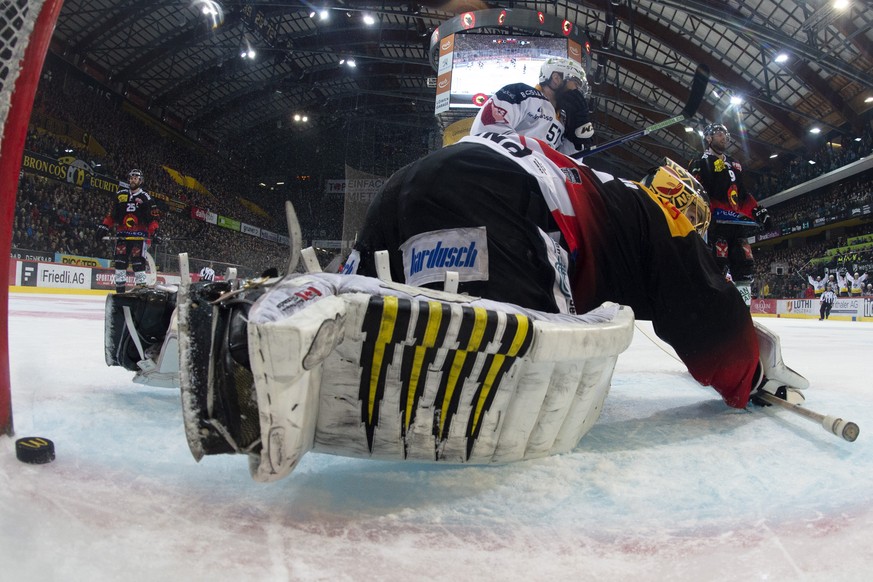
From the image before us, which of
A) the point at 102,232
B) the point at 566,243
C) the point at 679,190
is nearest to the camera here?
the point at 566,243

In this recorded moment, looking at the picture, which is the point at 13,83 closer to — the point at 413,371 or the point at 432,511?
the point at 413,371

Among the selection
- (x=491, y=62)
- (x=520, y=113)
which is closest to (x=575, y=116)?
(x=520, y=113)

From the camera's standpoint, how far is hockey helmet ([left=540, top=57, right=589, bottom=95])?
1955 millimetres

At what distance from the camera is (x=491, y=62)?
1171 cm

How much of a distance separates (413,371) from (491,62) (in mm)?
12015

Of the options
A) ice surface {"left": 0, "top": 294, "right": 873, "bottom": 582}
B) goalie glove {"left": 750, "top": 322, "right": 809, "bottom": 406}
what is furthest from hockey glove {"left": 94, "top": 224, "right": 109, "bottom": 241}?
goalie glove {"left": 750, "top": 322, "right": 809, "bottom": 406}

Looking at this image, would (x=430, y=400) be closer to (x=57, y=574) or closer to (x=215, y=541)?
(x=215, y=541)

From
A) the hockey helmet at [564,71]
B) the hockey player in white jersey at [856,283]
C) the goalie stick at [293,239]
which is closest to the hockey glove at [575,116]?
the hockey helmet at [564,71]

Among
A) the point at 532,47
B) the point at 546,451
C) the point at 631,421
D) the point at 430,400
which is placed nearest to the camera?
the point at 430,400

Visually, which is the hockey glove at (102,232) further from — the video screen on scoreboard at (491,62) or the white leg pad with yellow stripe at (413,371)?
the video screen on scoreboard at (491,62)

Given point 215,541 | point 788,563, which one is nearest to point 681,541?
point 788,563

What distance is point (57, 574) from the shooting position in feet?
1.77

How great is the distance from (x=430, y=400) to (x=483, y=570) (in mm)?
288

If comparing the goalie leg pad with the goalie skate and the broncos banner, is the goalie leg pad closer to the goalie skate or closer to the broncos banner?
the goalie skate
